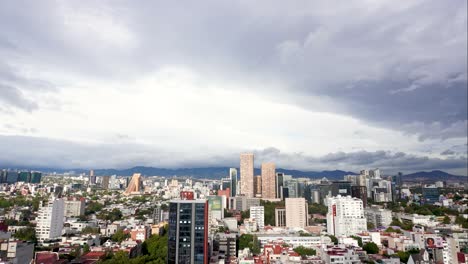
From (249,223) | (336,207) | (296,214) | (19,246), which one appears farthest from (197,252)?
(296,214)

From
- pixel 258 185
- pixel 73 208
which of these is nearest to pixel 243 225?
pixel 73 208

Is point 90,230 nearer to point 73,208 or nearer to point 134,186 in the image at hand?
point 73,208

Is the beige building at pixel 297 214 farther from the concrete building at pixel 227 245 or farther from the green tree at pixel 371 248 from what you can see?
the concrete building at pixel 227 245

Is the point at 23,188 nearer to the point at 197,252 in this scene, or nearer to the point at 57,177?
the point at 57,177

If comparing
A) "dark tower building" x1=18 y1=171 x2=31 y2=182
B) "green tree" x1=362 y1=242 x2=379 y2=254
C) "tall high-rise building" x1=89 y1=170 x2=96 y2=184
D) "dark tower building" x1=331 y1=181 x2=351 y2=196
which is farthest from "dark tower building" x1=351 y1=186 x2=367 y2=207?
"tall high-rise building" x1=89 y1=170 x2=96 y2=184

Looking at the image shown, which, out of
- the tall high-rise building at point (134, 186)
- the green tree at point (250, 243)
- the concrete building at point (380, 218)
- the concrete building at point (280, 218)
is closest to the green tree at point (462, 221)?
the concrete building at point (380, 218)

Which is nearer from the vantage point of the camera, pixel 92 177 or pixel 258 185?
pixel 258 185
